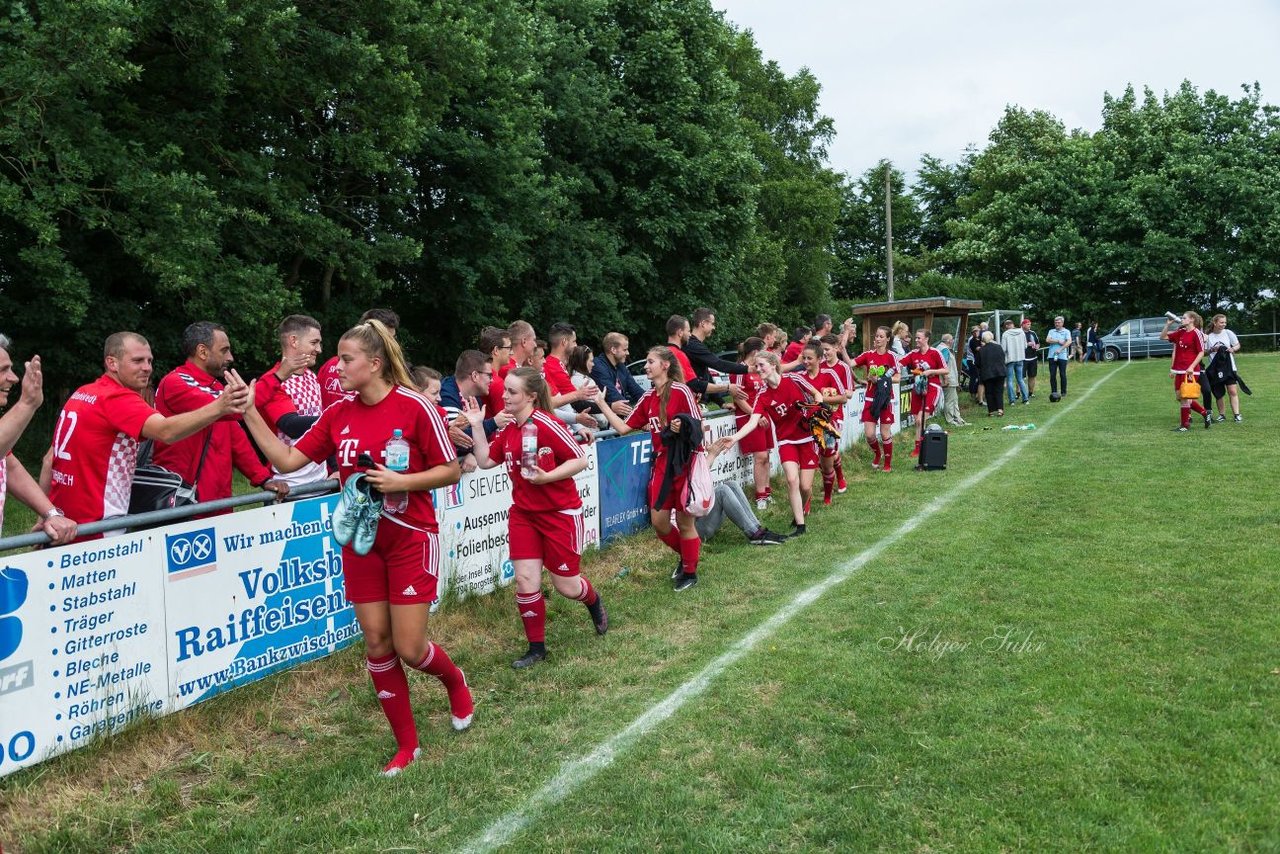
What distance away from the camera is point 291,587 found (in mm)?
5957

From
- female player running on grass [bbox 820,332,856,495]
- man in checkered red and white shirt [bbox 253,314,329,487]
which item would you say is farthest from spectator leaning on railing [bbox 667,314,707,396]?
man in checkered red and white shirt [bbox 253,314,329,487]

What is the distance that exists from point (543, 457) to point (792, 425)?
4503mm

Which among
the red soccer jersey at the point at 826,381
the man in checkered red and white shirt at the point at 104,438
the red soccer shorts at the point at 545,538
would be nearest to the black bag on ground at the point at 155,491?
the man in checkered red and white shirt at the point at 104,438

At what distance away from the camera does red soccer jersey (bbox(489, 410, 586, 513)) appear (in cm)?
616

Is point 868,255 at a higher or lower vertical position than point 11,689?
higher

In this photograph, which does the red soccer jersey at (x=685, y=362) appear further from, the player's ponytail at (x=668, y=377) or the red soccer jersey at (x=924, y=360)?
the red soccer jersey at (x=924, y=360)

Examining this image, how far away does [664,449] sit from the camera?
8219mm

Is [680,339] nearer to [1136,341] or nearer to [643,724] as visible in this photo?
[643,724]

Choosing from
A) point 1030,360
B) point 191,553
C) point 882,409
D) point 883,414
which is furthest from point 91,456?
point 1030,360

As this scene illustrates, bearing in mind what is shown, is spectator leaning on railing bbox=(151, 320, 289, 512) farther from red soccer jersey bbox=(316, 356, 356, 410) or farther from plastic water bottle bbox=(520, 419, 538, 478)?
plastic water bottle bbox=(520, 419, 538, 478)

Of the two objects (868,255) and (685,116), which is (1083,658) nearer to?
(685,116)

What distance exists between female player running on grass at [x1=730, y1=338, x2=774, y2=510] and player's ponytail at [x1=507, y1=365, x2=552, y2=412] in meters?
4.77

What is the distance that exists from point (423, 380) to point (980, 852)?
16.0ft

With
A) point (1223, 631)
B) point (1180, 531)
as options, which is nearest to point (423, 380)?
point (1223, 631)
